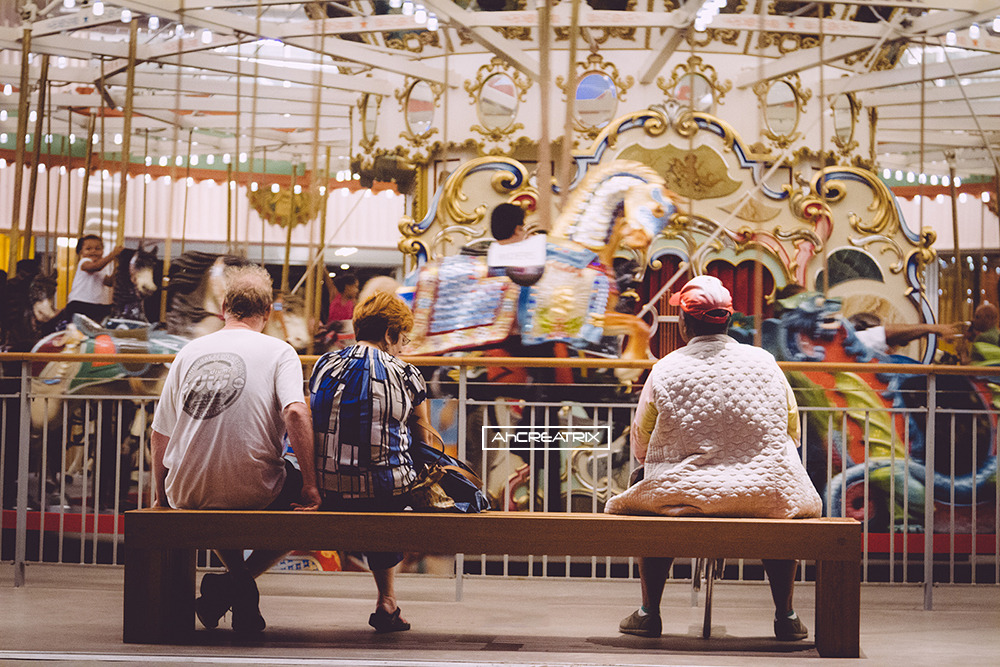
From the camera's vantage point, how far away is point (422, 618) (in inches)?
140

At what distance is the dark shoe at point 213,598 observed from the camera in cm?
297

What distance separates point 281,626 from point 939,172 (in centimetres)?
720

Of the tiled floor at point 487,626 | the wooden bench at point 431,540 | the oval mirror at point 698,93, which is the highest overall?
the oval mirror at point 698,93

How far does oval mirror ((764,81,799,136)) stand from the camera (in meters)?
7.59

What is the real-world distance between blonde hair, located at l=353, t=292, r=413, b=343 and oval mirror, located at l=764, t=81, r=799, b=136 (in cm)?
533

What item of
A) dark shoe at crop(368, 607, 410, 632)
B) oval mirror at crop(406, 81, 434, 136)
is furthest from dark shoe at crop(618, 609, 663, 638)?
oval mirror at crop(406, 81, 434, 136)

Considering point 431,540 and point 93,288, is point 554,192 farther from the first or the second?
point 431,540

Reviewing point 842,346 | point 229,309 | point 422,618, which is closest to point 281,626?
point 422,618

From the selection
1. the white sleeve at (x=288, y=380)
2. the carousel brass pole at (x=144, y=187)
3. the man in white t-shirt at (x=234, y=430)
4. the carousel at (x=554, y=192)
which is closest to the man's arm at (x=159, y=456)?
the man in white t-shirt at (x=234, y=430)

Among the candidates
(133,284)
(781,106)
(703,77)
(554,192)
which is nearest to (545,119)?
(554,192)

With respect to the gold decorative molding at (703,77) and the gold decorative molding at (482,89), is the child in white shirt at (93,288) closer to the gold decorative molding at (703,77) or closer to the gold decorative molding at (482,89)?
the gold decorative molding at (482,89)

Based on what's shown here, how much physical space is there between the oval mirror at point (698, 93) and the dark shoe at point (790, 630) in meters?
5.26

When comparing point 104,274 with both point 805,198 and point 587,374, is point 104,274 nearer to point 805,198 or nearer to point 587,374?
point 587,374

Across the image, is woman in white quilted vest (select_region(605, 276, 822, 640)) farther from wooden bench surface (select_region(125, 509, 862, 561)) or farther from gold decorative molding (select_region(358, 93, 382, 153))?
gold decorative molding (select_region(358, 93, 382, 153))
